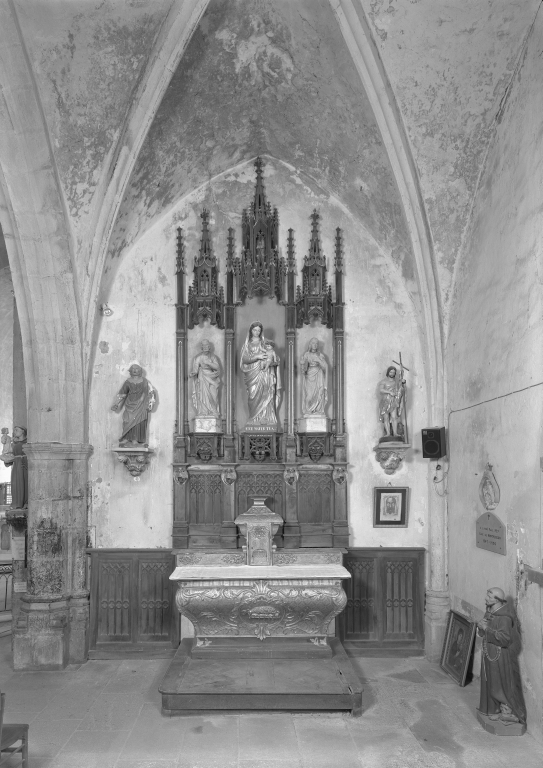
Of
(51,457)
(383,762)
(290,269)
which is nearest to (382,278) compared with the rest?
(290,269)

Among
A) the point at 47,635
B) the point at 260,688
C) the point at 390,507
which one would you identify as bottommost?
the point at 260,688

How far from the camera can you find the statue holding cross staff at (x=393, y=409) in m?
9.88

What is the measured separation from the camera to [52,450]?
30.8 ft

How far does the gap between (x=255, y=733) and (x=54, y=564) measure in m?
3.78

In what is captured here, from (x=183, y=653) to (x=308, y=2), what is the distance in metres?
7.72

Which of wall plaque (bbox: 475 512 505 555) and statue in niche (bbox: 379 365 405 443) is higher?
statue in niche (bbox: 379 365 405 443)

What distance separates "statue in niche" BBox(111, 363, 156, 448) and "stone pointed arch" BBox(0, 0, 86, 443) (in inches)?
22.2

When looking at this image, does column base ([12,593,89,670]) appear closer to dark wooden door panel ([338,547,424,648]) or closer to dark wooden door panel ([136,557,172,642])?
dark wooden door panel ([136,557,172,642])

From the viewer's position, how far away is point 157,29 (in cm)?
796

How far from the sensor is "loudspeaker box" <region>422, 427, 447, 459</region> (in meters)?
9.68

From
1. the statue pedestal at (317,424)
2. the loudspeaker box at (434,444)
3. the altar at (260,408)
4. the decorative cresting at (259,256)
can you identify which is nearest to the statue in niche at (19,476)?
the altar at (260,408)

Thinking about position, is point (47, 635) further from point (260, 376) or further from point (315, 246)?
point (315, 246)

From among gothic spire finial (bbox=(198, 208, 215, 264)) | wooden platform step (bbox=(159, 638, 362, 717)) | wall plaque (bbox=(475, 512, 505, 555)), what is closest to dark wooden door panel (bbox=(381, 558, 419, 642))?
wall plaque (bbox=(475, 512, 505, 555))

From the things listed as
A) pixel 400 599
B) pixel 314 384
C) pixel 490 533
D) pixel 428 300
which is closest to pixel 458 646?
pixel 400 599
